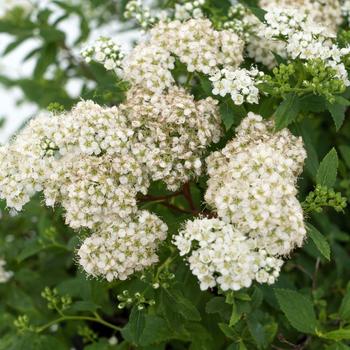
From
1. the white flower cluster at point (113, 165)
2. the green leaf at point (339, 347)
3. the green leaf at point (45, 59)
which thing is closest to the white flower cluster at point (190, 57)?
the white flower cluster at point (113, 165)

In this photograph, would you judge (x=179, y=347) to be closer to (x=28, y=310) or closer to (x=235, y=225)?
(x=28, y=310)

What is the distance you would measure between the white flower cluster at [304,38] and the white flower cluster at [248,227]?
0.46 metres

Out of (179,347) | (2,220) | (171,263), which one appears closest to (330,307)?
(179,347)

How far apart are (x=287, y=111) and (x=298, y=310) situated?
755mm

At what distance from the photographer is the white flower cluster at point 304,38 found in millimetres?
2430

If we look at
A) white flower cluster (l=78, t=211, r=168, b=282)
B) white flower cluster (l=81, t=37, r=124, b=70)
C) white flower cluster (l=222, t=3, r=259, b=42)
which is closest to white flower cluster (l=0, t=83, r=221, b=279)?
white flower cluster (l=78, t=211, r=168, b=282)

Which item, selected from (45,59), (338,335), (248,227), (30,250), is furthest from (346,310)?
(45,59)

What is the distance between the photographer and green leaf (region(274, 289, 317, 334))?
2.45 metres

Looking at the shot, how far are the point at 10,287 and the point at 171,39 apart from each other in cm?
184

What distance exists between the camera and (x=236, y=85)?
244 cm

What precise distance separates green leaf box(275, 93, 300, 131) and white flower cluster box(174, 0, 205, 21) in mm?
745

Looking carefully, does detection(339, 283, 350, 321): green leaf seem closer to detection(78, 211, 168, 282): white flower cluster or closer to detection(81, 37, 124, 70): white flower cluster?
detection(78, 211, 168, 282): white flower cluster

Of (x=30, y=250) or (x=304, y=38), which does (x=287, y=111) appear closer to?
(x=304, y=38)

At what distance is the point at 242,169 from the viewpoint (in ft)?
7.15
